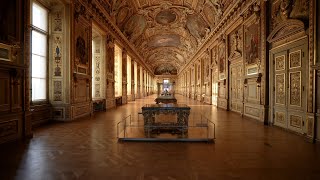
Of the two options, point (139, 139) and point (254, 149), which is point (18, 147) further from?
point (254, 149)

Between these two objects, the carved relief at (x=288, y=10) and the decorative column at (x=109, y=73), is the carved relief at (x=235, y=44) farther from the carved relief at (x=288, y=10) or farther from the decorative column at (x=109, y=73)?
the decorative column at (x=109, y=73)

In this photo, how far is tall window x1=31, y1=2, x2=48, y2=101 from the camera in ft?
25.7

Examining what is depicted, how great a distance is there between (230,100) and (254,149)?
8.27m

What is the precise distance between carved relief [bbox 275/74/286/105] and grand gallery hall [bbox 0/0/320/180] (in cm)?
3

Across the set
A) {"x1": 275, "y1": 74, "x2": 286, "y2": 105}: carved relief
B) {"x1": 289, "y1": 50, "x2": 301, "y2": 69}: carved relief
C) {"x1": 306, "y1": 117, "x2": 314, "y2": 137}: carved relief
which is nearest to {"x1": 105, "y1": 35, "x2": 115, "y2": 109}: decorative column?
{"x1": 275, "y1": 74, "x2": 286, "y2": 105}: carved relief

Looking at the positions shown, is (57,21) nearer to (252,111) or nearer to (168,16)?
(252,111)

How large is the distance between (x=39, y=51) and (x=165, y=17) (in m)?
14.5

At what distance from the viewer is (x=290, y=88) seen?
22.3 feet

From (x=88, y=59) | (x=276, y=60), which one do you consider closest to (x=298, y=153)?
(x=276, y=60)

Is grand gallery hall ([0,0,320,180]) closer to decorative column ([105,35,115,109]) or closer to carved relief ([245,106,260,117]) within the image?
carved relief ([245,106,260,117])

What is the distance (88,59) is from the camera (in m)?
10.8

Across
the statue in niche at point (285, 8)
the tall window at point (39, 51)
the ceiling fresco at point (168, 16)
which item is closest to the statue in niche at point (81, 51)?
the tall window at point (39, 51)

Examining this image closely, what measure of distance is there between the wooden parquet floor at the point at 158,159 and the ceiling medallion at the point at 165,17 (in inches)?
636

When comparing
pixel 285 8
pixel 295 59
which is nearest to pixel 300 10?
pixel 285 8
